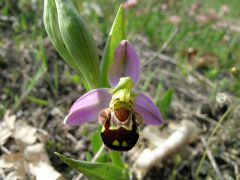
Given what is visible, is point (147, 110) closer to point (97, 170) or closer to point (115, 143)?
point (115, 143)

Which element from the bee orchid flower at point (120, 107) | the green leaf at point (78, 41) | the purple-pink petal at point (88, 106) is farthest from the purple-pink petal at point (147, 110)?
the green leaf at point (78, 41)

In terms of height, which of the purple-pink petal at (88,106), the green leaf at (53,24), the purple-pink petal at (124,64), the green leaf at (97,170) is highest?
the green leaf at (53,24)

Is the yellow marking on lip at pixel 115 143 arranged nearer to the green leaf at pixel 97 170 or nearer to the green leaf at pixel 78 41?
the green leaf at pixel 97 170

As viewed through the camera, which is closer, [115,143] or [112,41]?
[115,143]

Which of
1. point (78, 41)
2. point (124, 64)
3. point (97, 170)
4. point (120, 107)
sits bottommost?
point (97, 170)

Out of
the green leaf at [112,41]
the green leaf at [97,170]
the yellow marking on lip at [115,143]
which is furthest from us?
the green leaf at [112,41]

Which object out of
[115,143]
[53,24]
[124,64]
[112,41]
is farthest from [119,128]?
[53,24]

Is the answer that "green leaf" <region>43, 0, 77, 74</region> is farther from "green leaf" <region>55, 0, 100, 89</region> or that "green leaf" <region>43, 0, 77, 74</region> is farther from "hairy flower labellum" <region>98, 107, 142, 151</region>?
"hairy flower labellum" <region>98, 107, 142, 151</region>

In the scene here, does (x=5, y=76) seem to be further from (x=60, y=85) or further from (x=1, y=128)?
(x=1, y=128)
